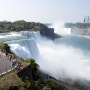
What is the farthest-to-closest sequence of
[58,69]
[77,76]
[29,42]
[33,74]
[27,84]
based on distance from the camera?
[29,42] < [58,69] < [77,76] < [33,74] < [27,84]

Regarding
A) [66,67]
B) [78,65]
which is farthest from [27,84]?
[78,65]

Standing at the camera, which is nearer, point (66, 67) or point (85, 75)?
point (85, 75)

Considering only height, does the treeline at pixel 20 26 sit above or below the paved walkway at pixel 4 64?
below

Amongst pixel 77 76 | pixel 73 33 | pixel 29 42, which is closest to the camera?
pixel 77 76

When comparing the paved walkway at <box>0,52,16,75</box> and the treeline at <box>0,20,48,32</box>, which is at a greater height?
the paved walkway at <box>0,52,16,75</box>

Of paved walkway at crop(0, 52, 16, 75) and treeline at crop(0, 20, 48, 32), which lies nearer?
paved walkway at crop(0, 52, 16, 75)

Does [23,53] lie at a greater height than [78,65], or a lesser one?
greater

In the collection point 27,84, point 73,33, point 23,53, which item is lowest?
point 73,33

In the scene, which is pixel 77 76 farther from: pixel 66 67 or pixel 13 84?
pixel 13 84
